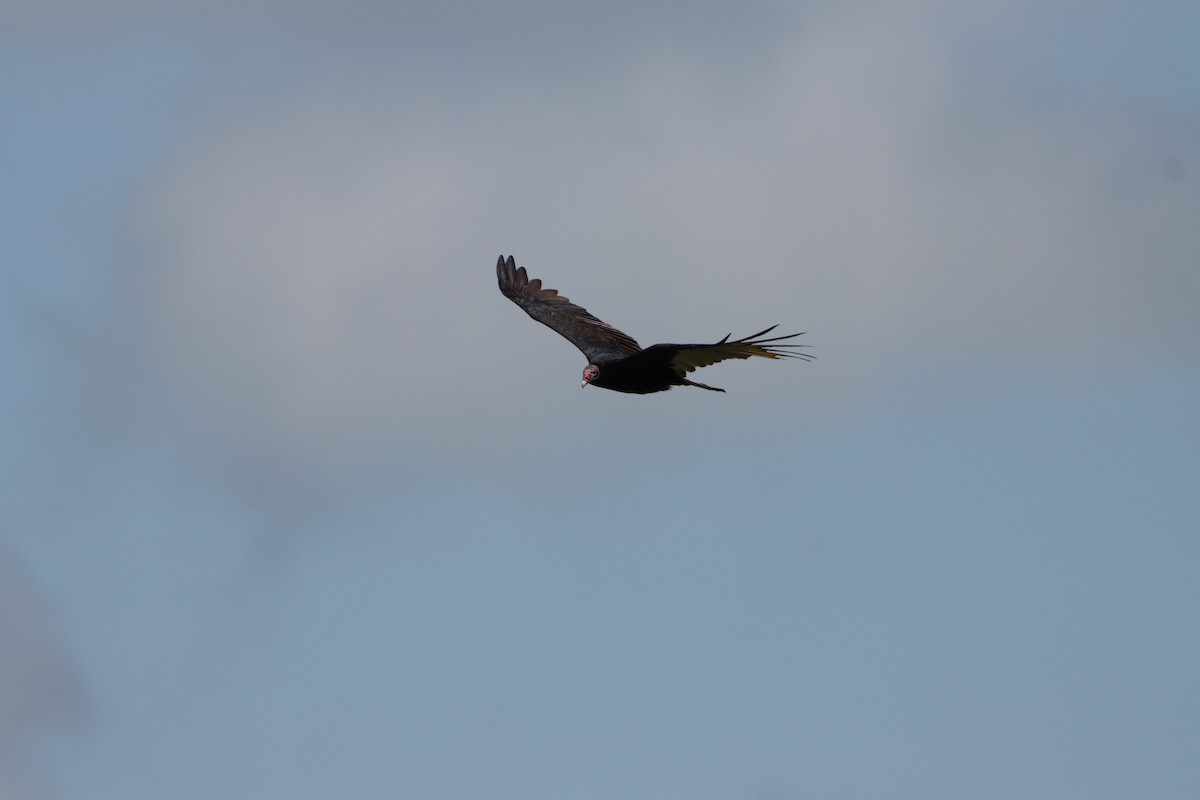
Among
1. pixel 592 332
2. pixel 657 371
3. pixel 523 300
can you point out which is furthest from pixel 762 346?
pixel 523 300

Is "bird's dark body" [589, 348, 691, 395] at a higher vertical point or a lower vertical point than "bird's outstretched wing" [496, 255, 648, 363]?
lower

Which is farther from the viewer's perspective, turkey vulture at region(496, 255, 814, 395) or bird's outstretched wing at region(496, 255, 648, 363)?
bird's outstretched wing at region(496, 255, 648, 363)

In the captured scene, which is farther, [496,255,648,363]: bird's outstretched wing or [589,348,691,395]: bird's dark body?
[496,255,648,363]: bird's outstretched wing

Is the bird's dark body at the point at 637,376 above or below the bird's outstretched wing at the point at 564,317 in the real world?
below

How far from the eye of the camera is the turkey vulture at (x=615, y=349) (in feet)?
125

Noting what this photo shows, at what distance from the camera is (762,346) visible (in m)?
37.0

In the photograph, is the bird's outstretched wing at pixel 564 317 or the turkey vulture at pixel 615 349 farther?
the bird's outstretched wing at pixel 564 317

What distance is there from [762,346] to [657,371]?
4.55 metres

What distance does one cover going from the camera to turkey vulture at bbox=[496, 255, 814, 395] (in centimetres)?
3825

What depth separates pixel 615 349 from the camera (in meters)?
45.1

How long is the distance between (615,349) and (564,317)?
12.6ft

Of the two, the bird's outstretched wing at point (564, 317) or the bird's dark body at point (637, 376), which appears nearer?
the bird's dark body at point (637, 376)

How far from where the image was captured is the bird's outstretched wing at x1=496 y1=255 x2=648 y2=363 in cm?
4528

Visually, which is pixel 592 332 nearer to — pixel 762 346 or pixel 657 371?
pixel 657 371
